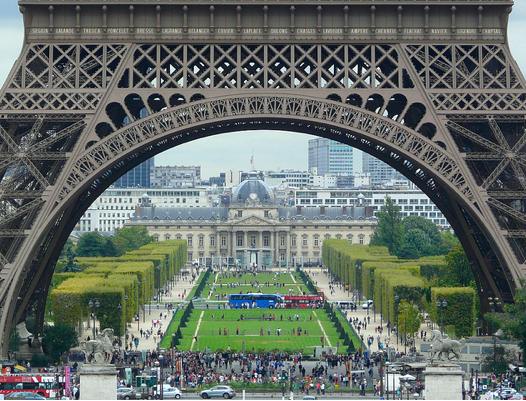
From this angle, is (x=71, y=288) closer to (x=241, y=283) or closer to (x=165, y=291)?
(x=165, y=291)

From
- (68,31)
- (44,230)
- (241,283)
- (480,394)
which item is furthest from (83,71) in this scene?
(241,283)

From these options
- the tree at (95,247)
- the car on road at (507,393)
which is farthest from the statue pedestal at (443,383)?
the tree at (95,247)

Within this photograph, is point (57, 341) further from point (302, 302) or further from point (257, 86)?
point (302, 302)

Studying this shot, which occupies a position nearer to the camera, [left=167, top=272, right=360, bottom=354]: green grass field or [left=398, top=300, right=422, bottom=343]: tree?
[left=167, top=272, right=360, bottom=354]: green grass field

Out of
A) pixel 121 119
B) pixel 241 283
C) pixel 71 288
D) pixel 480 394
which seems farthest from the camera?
pixel 241 283

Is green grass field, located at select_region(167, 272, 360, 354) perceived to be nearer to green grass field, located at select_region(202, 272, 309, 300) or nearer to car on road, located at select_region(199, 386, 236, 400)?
green grass field, located at select_region(202, 272, 309, 300)

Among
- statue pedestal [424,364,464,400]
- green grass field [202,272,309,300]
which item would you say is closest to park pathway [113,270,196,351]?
green grass field [202,272,309,300]
